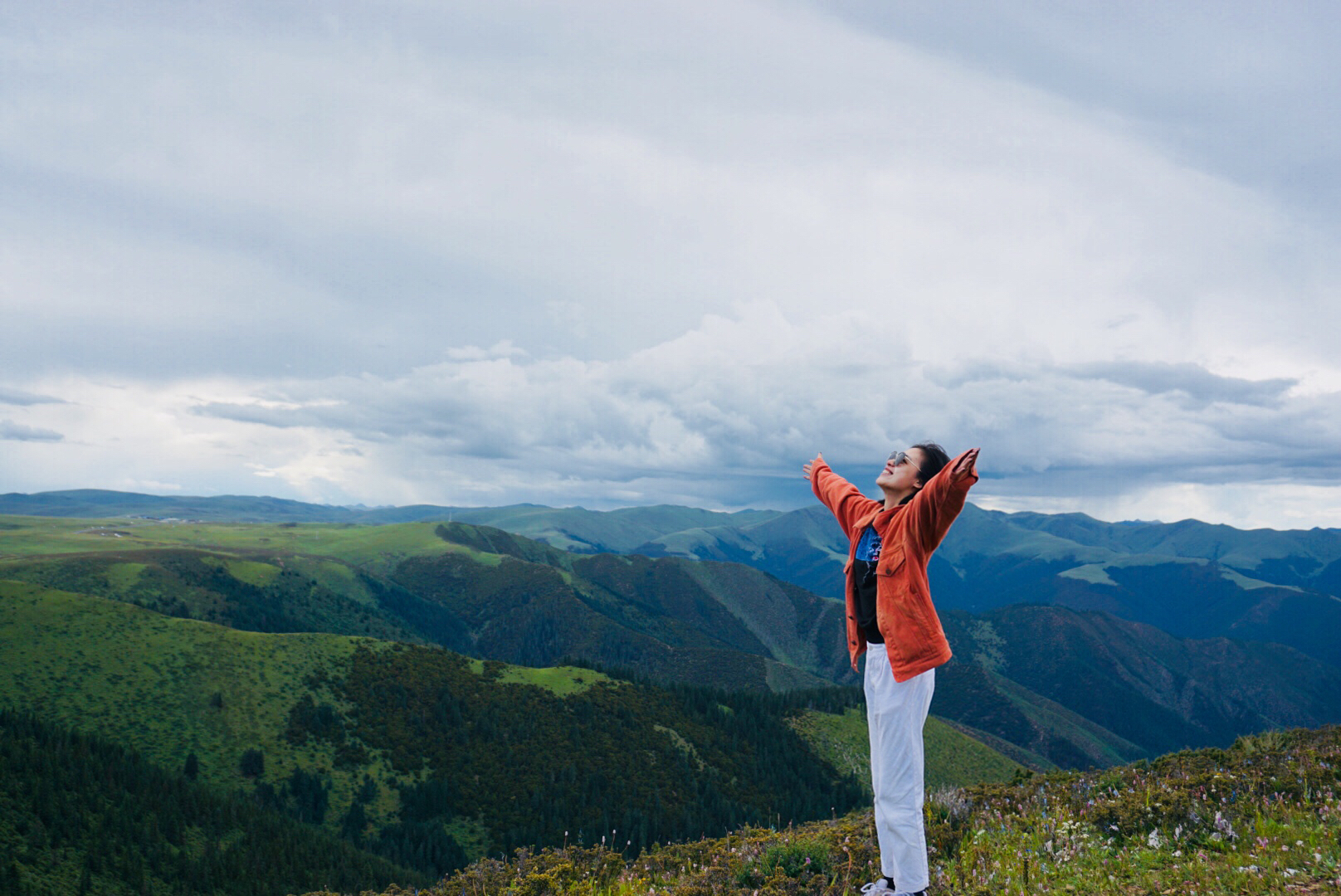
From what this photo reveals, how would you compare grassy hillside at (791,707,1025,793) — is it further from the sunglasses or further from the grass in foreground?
the sunglasses

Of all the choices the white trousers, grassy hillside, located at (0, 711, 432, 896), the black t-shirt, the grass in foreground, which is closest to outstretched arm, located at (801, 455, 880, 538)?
the black t-shirt

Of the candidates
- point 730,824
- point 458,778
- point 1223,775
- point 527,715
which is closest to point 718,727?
point 730,824

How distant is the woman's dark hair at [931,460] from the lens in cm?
679

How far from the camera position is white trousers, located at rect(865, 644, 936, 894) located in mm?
6355

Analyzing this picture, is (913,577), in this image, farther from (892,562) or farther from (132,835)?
(132,835)

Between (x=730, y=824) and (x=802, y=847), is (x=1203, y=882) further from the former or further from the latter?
(x=730, y=824)

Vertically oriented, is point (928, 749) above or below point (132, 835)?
below

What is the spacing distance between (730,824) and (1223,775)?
119582mm

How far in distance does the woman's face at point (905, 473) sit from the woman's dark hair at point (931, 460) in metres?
0.04

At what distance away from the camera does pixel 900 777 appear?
637cm

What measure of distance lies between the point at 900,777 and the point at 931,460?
309cm

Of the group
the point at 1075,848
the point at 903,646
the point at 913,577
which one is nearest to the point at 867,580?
the point at 913,577

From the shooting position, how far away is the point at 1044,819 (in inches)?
373

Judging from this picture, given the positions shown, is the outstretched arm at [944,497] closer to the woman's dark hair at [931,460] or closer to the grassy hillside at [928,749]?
the woman's dark hair at [931,460]
